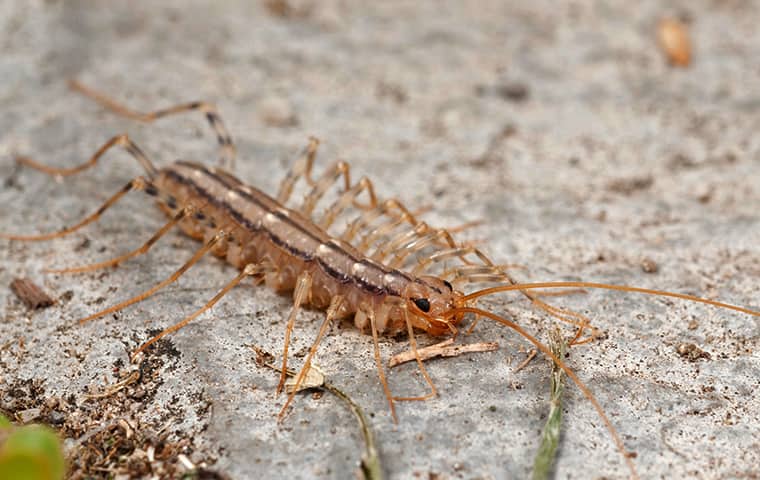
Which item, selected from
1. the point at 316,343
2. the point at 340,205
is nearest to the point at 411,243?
the point at 340,205

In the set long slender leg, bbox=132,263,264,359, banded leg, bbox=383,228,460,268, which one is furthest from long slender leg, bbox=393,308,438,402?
long slender leg, bbox=132,263,264,359

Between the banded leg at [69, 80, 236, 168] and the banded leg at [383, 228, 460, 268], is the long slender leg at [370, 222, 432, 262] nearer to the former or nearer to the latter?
the banded leg at [383, 228, 460, 268]

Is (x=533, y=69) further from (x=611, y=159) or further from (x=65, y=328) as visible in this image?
(x=65, y=328)

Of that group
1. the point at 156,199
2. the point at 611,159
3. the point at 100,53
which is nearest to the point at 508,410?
the point at 156,199

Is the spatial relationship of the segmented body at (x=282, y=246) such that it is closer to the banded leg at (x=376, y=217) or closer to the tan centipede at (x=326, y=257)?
the tan centipede at (x=326, y=257)

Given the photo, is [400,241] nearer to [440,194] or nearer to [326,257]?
[326,257]

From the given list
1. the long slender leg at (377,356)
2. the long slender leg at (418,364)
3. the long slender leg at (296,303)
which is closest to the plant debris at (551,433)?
the long slender leg at (418,364)
